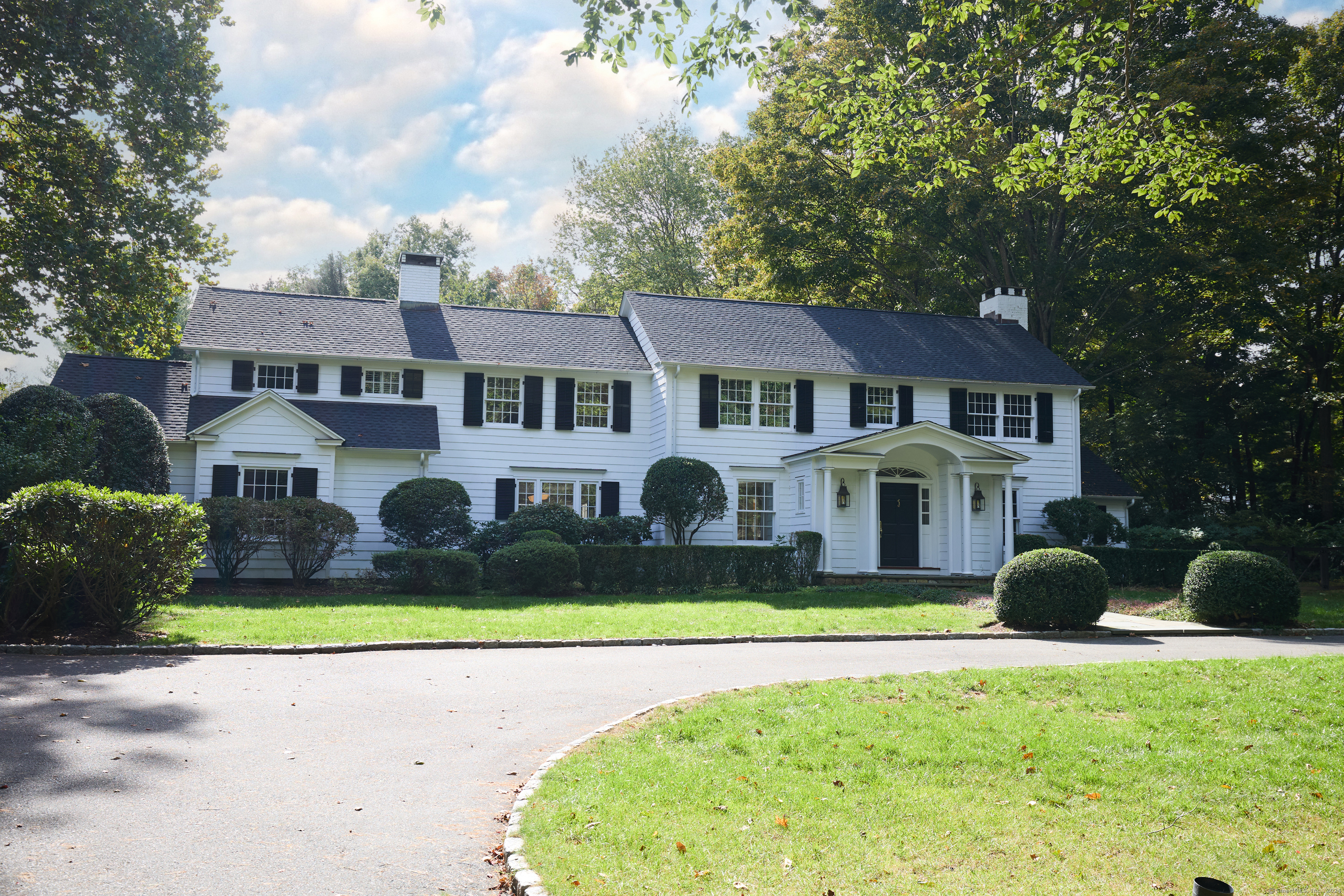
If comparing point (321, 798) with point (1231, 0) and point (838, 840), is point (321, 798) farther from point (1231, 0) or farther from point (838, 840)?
point (1231, 0)

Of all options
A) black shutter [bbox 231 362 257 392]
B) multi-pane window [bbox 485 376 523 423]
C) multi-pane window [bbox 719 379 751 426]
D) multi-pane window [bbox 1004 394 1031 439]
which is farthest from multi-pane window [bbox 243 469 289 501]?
multi-pane window [bbox 1004 394 1031 439]

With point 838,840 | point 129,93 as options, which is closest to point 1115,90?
point 838,840

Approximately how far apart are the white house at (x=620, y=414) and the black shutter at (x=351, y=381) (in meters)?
0.05

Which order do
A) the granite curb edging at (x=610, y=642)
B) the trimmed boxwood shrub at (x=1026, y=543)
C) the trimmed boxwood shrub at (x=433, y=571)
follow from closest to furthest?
1. the granite curb edging at (x=610, y=642)
2. the trimmed boxwood shrub at (x=433, y=571)
3. the trimmed boxwood shrub at (x=1026, y=543)

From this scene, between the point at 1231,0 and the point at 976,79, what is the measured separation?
21.2 metres

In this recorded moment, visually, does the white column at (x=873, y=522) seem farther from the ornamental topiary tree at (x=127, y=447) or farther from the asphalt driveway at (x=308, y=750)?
the ornamental topiary tree at (x=127, y=447)

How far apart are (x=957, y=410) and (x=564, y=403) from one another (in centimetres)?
1076

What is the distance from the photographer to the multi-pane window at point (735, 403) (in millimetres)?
25156

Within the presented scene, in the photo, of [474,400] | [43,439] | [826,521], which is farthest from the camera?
[474,400]

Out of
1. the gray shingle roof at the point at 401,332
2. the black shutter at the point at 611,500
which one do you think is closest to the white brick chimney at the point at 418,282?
the gray shingle roof at the point at 401,332

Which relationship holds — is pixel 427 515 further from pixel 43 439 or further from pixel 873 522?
pixel 873 522

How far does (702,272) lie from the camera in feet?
150

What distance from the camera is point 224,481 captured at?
21156mm

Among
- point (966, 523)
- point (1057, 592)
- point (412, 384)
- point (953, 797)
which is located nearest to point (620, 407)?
point (412, 384)
